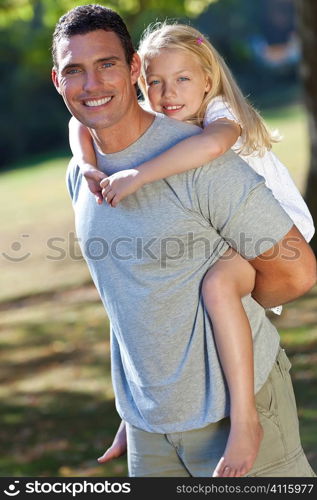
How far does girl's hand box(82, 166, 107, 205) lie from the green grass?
11.2 ft

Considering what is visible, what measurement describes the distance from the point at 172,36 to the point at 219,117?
475mm

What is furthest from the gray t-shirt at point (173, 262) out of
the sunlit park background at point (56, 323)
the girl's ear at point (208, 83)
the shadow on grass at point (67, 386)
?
the shadow on grass at point (67, 386)

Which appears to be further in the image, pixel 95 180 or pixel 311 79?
pixel 311 79

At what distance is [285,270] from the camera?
2.73m

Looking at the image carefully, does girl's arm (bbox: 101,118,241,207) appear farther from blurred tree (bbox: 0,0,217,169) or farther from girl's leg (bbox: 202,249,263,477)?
blurred tree (bbox: 0,0,217,169)

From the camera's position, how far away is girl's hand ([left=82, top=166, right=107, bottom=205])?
2.81 m

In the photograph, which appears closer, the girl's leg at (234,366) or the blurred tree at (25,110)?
the girl's leg at (234,366)

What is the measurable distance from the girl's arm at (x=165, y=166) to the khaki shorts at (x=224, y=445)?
659 millimetres

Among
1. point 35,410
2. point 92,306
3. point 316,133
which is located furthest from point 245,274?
point 92,306

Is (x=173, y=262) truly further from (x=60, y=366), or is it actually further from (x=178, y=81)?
(x=60, y=366)

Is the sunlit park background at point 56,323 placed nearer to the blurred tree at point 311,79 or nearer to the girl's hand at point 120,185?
the blurred tree at point 311,79

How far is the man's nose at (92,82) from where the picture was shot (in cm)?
279

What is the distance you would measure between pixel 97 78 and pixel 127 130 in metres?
0.17

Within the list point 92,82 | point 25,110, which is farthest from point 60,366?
point 25,110
